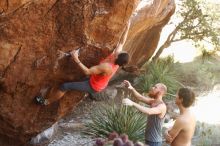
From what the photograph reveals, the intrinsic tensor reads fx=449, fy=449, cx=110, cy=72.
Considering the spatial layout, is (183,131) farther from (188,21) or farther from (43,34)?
(188,21)

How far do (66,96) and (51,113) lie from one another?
21.1 inches

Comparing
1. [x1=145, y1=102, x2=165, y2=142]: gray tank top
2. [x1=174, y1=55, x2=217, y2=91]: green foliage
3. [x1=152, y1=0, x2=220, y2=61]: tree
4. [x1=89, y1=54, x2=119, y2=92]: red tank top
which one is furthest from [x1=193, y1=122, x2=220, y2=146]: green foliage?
[x1=152, y1=0, x2=220, y2=61]: tree

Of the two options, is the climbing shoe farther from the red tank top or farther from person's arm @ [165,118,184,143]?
person's arm @ [165,118,184,143]

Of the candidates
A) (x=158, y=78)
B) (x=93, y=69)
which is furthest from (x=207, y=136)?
(x=158, y=78)

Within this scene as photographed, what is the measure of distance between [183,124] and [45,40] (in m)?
3.20

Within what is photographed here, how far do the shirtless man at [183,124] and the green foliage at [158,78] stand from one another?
939cm

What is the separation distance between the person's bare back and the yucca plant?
15.1ft

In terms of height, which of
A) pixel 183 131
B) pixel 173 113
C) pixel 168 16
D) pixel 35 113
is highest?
pixel 168 16

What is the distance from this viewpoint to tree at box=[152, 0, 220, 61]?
57.5ft

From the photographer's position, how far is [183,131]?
642 centimetres

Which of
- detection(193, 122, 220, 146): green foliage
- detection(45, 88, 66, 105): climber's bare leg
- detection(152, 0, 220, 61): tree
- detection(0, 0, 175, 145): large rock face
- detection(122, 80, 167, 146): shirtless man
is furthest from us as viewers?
detection(152, 0, 220, 61): tree

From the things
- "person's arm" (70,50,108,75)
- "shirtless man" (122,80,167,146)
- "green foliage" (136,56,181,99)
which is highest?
"green foliage" (136,56,181,99)

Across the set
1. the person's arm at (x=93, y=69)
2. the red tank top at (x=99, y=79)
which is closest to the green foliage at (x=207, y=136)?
the red tank top at (x=99, y=79)

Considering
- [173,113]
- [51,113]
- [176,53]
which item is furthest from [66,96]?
[176,53]
